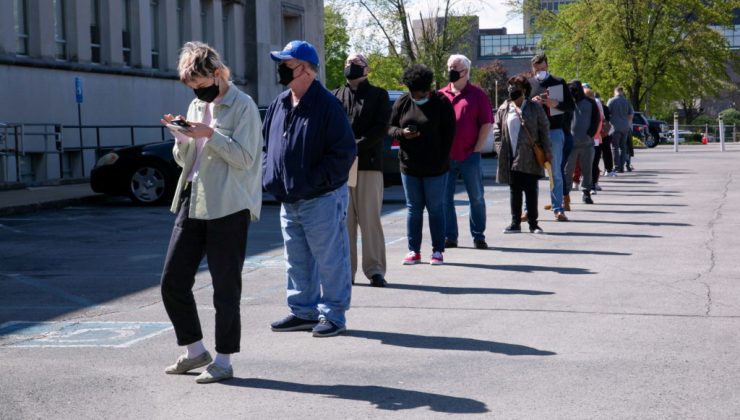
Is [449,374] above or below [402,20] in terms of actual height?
below

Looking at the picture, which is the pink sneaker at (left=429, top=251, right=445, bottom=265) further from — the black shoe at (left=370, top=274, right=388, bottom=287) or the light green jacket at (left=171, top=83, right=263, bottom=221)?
the light green jacket at (left=171, top=83, right=263, bottom=221)

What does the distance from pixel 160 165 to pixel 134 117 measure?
44.6ft

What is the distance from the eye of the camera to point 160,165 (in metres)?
19.2

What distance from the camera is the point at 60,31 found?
29234mm

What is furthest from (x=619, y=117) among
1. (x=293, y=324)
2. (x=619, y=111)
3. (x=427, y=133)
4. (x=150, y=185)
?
(x=293, y=324)

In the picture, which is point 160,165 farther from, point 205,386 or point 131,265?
point 205,386

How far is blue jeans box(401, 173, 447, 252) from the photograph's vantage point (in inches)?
436

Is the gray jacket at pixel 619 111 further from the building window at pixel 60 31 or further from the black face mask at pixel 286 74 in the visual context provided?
the black face mask at pixel 286 74

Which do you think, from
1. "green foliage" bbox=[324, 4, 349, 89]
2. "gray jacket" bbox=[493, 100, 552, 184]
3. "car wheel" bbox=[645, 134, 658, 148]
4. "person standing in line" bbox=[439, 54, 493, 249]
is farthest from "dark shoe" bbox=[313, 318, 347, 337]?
"green foliage" bbox=[324, 4, 349, 89]

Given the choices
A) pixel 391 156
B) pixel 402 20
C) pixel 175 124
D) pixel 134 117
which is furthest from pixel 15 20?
pixel 402 20

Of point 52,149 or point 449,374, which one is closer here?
point 449,374

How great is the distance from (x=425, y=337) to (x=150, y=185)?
489 inches

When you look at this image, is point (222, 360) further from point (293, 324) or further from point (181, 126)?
point (293, 324)

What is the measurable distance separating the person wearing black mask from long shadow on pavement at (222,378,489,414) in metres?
12.0
